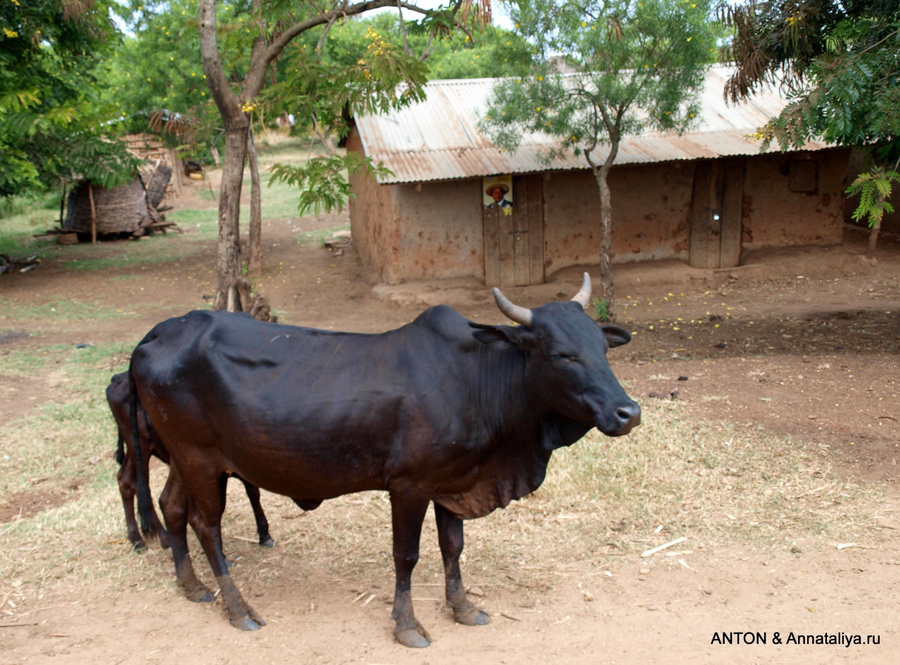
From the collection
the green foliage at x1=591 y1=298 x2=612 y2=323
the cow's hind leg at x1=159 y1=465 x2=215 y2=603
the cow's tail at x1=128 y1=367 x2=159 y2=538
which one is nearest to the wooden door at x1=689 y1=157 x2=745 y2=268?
the green foliage at x1=591 y1=298 x2=612 y2=323

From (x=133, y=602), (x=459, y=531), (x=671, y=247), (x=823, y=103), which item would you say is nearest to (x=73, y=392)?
(x=133, y=602)

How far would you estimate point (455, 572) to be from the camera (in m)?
4.11

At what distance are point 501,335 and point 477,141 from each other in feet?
34.3

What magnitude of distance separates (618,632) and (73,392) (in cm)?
680

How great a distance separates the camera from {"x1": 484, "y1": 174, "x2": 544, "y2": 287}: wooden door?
13.7m

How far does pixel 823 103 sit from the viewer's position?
23.1ft

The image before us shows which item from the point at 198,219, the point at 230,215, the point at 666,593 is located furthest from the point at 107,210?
the point at 666,593

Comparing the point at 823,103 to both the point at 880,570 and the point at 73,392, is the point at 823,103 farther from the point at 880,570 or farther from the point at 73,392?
the point at 73,392

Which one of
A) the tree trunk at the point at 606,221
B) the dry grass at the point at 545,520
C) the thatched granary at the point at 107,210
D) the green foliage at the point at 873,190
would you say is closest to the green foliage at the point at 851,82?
the green foliage at the point at 873,190

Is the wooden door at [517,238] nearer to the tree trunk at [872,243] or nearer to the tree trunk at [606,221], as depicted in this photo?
the tree trunk at [606,221]

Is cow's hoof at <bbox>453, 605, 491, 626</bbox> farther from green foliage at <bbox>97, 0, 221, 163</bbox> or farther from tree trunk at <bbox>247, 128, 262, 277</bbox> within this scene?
green foliage at <bbox>97, 0, 221, 163</bbox>

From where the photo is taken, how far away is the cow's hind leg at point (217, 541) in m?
4.11

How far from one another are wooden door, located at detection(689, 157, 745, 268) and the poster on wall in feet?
12.1

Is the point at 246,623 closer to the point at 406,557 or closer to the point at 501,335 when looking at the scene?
the point at 406,557
